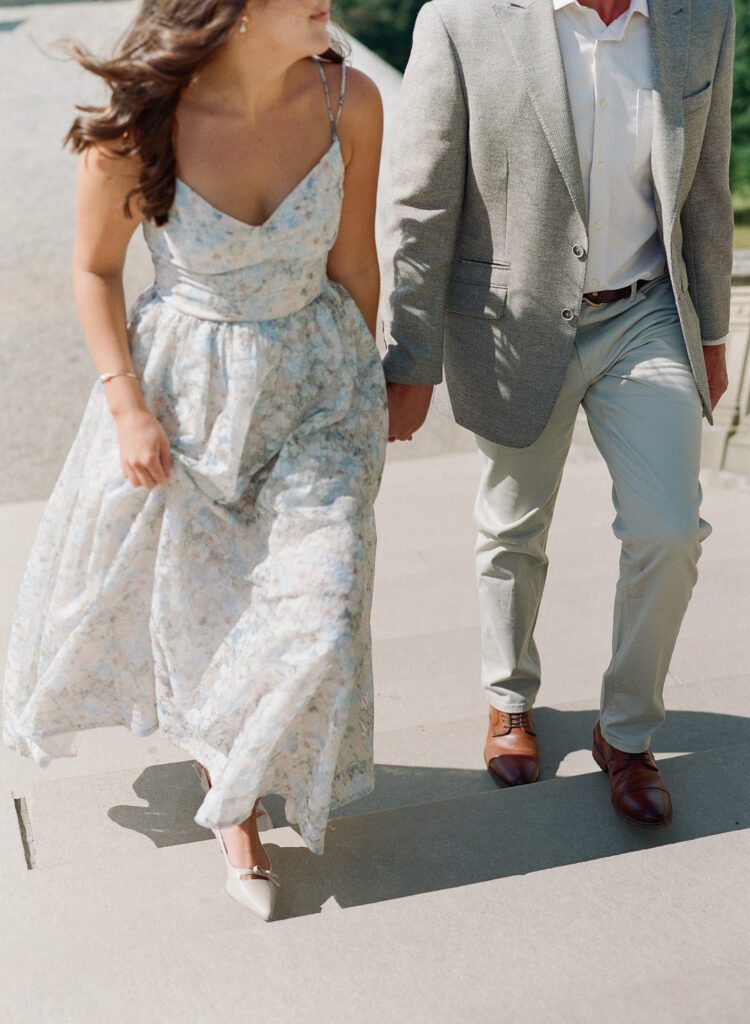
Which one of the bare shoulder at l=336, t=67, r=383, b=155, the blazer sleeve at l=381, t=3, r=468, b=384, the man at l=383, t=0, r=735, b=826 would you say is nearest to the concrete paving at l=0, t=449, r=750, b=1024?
the man at l=383, t=0, r=735, b=826

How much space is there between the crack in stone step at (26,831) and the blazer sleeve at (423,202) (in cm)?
134

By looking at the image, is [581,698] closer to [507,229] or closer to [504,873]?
[504,873]

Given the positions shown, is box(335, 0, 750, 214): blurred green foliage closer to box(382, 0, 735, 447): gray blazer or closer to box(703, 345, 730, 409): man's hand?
box(703, 345, 730, 409): man's hand

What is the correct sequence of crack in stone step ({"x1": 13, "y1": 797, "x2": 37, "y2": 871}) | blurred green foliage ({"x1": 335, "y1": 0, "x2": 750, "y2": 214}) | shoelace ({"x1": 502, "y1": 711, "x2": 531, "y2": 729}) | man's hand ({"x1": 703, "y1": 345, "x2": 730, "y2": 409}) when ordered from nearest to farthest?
crack in stone step ({"x1": 13, "y1": 797, "x2": 37, "y2": 871}), man's hand ({"x1": 703, "y1": 345, "x2": 730, "y2": 409}), shoelace ({"x1": 502, "y1": 711, "x2": 531, "y2": 729}), blurred green foliage ({"x1": 335, "y1": 0, "x2": 750, "y2": 214})

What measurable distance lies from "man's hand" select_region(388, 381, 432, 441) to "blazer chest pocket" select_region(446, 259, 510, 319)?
21 centimetres

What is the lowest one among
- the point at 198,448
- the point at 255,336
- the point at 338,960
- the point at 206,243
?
the point at 338,960

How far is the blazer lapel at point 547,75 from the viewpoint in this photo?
2.59 meters

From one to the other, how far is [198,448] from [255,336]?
251 mm

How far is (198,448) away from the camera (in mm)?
2449

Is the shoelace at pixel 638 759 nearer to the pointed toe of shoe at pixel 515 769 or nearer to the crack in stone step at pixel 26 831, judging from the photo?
the pointed toe of shoe at pixel 515 769

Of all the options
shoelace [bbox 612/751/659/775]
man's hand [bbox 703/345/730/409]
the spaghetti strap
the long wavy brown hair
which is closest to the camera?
the long wavy brown hair

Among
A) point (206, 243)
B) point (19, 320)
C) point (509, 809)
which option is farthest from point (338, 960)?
point (19, 320)

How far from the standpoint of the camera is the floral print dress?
230cm

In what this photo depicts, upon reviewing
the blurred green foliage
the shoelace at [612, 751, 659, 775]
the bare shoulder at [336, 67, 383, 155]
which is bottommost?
the blurred green foliage
